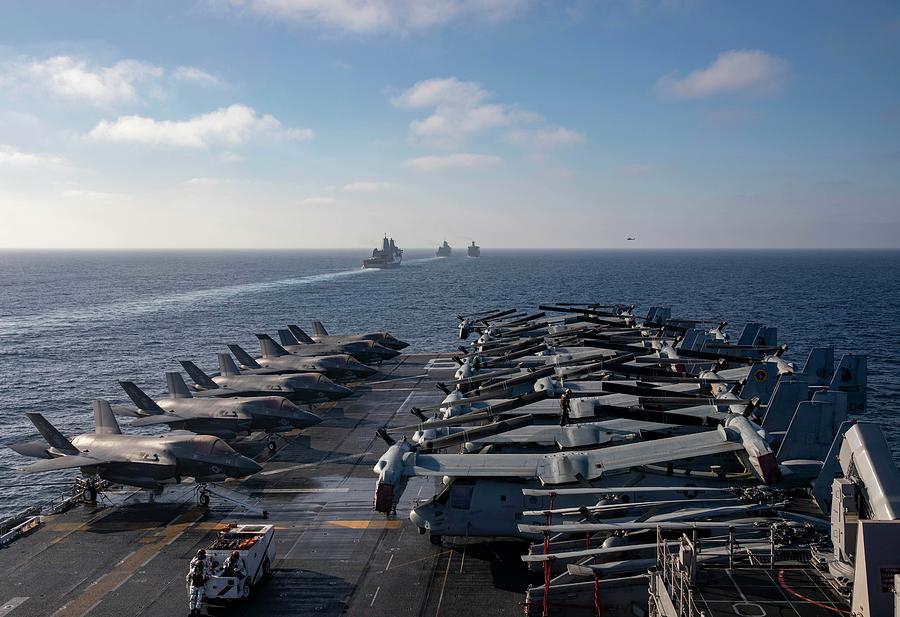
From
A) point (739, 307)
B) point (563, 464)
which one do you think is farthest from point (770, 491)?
point (739, 307)

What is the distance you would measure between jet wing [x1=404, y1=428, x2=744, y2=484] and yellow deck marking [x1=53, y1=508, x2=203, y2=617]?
44.0 feet

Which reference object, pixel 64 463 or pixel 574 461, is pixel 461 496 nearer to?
pixel 574 461

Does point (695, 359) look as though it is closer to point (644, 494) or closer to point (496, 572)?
point (644, 494)

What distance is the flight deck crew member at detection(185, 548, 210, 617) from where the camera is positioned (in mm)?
24203

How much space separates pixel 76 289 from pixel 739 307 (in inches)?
7171

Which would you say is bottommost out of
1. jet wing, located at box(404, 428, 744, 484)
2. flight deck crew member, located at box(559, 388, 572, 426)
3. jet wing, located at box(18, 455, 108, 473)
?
jet wing, located at box(18, 455, 108, 473)

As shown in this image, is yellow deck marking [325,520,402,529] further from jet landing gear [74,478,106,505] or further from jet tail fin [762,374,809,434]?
jet tail fin [762,374,809,434]

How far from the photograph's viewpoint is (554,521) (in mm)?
24547

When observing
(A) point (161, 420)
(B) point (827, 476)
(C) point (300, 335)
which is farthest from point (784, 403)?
(C) point (300, 335)

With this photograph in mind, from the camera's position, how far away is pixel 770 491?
2747cm

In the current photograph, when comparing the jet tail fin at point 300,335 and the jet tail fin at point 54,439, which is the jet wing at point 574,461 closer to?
the jet tail fin at point 54,439

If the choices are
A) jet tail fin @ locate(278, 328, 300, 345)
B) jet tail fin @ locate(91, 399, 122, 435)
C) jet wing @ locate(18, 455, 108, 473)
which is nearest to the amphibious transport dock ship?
jet wing @ locate(18, 455, 108, 473)

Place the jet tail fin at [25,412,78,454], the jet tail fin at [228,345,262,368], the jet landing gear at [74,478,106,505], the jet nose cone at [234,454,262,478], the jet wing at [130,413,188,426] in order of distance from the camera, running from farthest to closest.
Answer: the jet tail fin at [228,345,262,368] → the jet wing at [130,413,188,426] → the jet tail fin at [25,412,78,454] → the jet landing gear at [74,478,106,505] → the jet nose cone at [234,454,262,478]

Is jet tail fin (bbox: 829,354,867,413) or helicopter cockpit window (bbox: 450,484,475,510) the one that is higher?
jet tail fin (bbox: 829,354,867,413)
